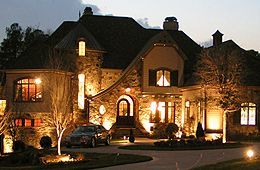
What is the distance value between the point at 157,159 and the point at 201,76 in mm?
16483

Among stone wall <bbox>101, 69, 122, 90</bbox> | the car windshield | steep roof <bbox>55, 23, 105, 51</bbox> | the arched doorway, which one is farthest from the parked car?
steep roof <bbox>55, 23, 105, 51</bbox>

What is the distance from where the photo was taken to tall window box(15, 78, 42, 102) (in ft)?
143

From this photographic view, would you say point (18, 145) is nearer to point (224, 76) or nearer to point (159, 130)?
point (159, 130)

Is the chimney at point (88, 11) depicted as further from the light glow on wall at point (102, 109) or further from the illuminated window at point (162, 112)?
the illuminated window at point (162, 112)

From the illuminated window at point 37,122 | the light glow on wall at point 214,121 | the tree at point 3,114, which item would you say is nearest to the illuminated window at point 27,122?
the illuminated window at point 37,122

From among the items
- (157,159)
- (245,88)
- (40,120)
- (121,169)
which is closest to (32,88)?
(40,120)

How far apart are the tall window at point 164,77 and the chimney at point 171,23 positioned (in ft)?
36.2

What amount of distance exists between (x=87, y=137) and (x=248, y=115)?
1395cm

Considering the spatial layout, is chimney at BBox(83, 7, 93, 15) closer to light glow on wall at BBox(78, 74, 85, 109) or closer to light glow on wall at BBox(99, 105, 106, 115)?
light glow on wall at BBox(78, 74, 85, 109)

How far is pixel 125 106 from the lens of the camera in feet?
159

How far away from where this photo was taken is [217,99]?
39375 mm

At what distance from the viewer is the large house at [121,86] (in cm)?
4212

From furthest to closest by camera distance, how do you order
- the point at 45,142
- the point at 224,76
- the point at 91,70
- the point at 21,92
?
1. the point at 91,70
2. the point at 21,92
3. the point at 45,142
4. the point at 224,76

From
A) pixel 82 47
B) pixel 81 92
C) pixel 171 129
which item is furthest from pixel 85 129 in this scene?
pixel 82 47
